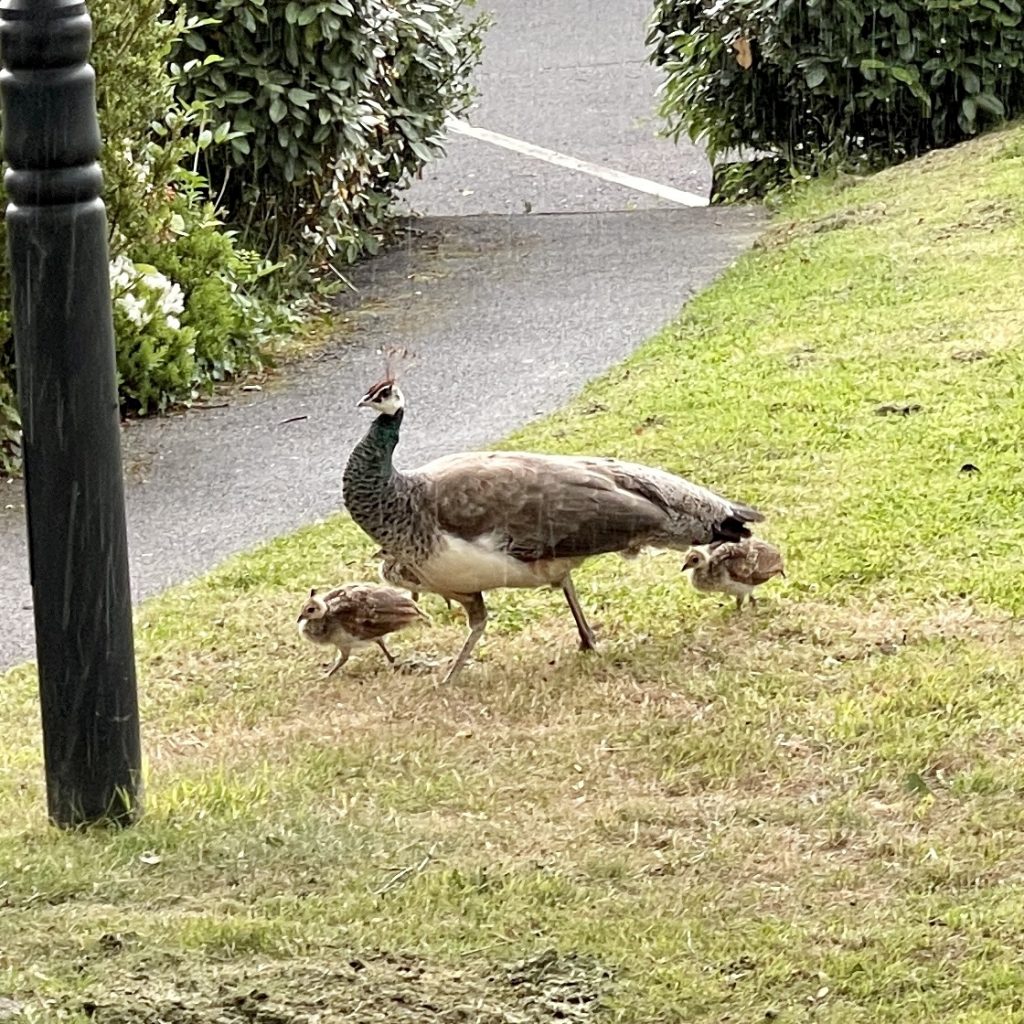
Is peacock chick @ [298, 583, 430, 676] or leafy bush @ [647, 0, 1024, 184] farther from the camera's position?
leafy bush @ [647, 0, 1024, 184]

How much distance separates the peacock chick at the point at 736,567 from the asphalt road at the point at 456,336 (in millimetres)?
1921

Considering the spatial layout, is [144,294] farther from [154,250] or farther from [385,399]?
[385,399]

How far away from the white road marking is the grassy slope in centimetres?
562

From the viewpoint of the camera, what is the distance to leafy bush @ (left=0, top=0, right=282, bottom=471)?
821cm

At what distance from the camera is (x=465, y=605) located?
19.1ft

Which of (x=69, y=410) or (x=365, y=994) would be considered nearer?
(x=365, y=994)

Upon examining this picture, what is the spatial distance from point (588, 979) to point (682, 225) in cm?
883

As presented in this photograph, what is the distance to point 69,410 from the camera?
4.13 metres

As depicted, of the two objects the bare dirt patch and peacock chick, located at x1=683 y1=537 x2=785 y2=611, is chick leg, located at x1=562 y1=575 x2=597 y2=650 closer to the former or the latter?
peacock chick, located at x1=683 y1=537 x2=785 y2=611

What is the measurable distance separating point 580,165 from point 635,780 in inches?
410

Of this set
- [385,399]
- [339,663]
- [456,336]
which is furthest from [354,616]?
[456,336]

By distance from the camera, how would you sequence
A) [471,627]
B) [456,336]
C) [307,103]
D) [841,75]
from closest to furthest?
[471,627], [456,336], [307,103], [841,75]

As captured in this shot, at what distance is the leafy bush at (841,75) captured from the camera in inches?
477

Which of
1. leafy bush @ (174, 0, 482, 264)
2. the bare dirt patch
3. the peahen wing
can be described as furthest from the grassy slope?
leafy bush @ (174, 0, 482, 264)
